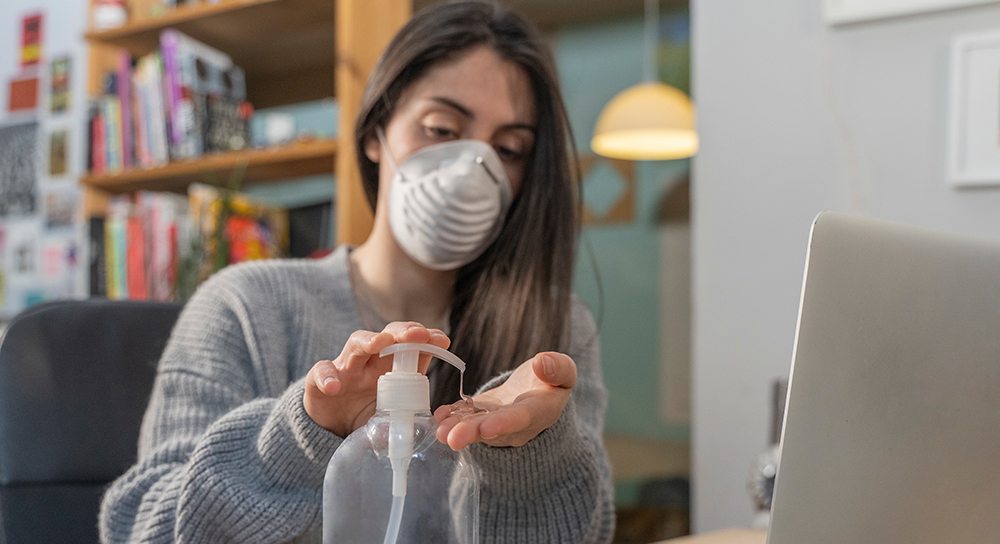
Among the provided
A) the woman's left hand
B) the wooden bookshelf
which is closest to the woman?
the woman's left hand

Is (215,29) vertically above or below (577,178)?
above

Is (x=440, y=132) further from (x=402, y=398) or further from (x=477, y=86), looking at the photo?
(x=402, y=398)

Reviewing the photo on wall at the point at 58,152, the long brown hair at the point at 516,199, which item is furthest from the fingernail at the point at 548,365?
the photo on wall at the point at 58,152

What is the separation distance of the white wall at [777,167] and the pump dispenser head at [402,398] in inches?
49.6

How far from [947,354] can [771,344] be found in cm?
112

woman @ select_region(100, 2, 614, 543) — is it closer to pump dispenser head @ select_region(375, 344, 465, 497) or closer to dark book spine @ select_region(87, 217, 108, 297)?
pump dispenser head @ select_region(375, 344, 465, 497)

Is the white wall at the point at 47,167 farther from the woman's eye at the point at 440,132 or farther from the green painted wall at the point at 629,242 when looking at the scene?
the woman's eye at the point at 440,132

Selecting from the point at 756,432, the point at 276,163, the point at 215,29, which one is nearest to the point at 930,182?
the point at 756,432

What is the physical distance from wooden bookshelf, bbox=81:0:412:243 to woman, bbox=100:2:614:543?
2.13 ft

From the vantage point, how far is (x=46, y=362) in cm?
101

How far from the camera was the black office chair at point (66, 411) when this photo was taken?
98cm

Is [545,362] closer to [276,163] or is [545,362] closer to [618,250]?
[276,163]

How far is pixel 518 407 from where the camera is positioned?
1.95ft

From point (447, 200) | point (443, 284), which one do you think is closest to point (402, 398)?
point (447, 200)
